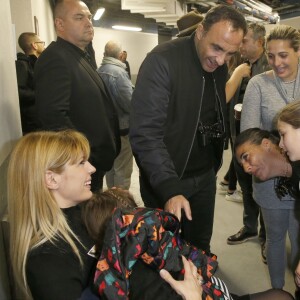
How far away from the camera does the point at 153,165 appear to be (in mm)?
1287

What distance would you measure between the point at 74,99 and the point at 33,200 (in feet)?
2.93

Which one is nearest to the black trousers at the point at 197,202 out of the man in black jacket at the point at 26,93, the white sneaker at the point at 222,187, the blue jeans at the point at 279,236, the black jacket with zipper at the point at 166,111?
the black jacket with zipper at the point at 166,111

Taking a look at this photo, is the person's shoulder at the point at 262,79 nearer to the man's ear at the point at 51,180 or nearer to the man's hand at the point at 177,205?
the man's hand at the point at 177,205

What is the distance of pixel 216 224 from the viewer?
111 inches

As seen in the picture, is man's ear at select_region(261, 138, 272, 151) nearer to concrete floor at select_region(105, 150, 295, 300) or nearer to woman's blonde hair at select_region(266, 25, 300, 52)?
woman's blonde hair at select_region(266, 25, 300, 52)

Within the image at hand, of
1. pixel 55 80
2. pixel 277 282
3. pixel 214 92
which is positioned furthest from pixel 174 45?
pixel 277 282

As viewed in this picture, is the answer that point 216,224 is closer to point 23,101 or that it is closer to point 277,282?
point 277,282

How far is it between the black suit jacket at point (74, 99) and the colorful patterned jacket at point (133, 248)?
936mm

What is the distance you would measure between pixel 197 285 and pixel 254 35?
6.28 ft

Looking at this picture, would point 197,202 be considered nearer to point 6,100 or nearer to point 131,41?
point 6,100

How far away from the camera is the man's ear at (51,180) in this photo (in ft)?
3.47

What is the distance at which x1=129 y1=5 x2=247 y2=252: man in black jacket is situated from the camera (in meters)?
1.30

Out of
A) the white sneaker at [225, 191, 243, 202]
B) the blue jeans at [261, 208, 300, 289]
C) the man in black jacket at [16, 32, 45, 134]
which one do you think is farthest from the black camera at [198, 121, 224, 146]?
the white sneaker at [225, 191, 243, 202]

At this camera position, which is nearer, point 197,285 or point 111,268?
point 111,268
